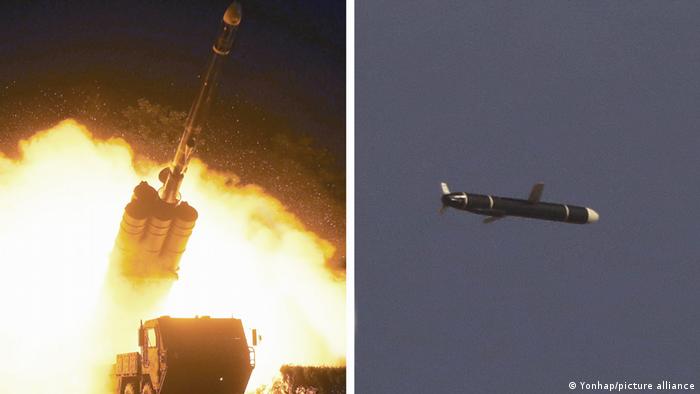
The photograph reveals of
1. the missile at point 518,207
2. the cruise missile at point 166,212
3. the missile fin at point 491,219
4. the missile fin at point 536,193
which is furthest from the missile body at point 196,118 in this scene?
the missile fin at point 536,193

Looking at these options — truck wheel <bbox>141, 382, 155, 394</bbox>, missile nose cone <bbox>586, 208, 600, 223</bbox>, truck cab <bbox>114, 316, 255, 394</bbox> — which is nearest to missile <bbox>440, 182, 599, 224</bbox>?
missile nose cone <bbox>586, 208, 600, 223</bbox>

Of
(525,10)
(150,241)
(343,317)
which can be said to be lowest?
(343,317)

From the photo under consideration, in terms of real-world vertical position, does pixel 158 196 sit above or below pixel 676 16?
below

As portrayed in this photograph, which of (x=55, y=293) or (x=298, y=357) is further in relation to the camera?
(x=298, y=357)

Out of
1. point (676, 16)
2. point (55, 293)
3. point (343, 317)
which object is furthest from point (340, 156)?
point (676, 16)

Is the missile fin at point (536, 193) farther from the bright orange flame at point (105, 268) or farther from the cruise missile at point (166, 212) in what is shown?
the cruise missile at point (166, 212)

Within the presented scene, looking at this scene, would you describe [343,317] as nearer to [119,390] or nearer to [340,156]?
[340,156]

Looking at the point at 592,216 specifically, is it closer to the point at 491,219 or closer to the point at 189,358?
the point at 491,219
